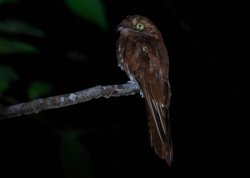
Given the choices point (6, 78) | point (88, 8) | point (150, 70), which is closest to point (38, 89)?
point (6, 78)

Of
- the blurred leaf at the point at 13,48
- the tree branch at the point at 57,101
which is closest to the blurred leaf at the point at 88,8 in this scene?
the blurred leaf at the point at 13,48

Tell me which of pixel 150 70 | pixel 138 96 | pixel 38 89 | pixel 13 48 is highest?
pixel 13 48

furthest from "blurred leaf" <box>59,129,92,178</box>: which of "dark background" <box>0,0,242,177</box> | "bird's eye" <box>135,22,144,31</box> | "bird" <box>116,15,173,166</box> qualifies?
"dark background" <box>0,0,242,177</box>

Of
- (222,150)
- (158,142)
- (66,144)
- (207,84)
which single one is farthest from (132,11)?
(66,144)

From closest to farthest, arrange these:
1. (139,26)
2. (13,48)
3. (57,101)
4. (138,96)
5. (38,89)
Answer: (13,48), (38,89), (57,101), (139,26), (138,96)

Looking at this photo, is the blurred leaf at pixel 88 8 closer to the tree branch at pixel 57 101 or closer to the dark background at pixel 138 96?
the tree branch at pixel 57 101

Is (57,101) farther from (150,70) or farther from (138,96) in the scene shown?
(138,96)
